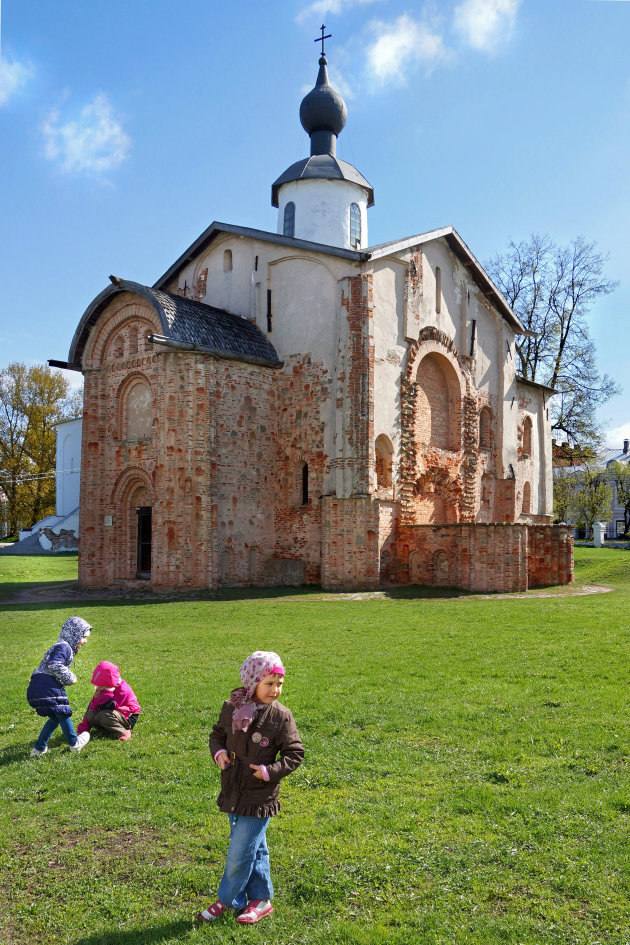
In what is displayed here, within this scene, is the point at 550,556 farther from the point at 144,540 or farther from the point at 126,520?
the point at 126,520

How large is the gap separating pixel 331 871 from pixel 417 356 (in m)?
19.0

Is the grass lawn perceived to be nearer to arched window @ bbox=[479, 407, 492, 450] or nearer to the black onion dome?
arched window @ bbox=[479, 407, 492, 450]

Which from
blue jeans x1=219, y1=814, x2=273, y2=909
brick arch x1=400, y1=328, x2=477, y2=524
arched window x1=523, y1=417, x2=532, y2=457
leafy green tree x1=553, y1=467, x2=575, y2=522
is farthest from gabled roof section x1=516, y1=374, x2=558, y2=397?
blue jeans x1=219, y1=814, x2=273, y2=909

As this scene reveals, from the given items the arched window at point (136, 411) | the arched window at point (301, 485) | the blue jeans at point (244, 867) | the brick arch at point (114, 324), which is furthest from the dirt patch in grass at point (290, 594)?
the blue jeans at point (244, 867)

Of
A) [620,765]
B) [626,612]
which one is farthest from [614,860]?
[626,612]

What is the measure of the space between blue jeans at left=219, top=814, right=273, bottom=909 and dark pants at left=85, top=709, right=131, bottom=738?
293 cm

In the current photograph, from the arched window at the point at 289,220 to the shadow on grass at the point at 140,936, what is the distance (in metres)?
25.8

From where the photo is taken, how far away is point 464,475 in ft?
80.9

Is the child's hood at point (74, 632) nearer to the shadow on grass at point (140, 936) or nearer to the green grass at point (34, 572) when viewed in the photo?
the shadow on grass at point (140, 936)

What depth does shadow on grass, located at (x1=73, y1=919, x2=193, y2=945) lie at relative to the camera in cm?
353

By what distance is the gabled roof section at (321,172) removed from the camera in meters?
27.0

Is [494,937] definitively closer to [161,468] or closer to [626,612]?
[626,612]

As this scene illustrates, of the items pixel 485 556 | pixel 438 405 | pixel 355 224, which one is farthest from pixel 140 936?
pixel 355 224

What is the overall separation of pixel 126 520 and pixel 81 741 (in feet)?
49.7
